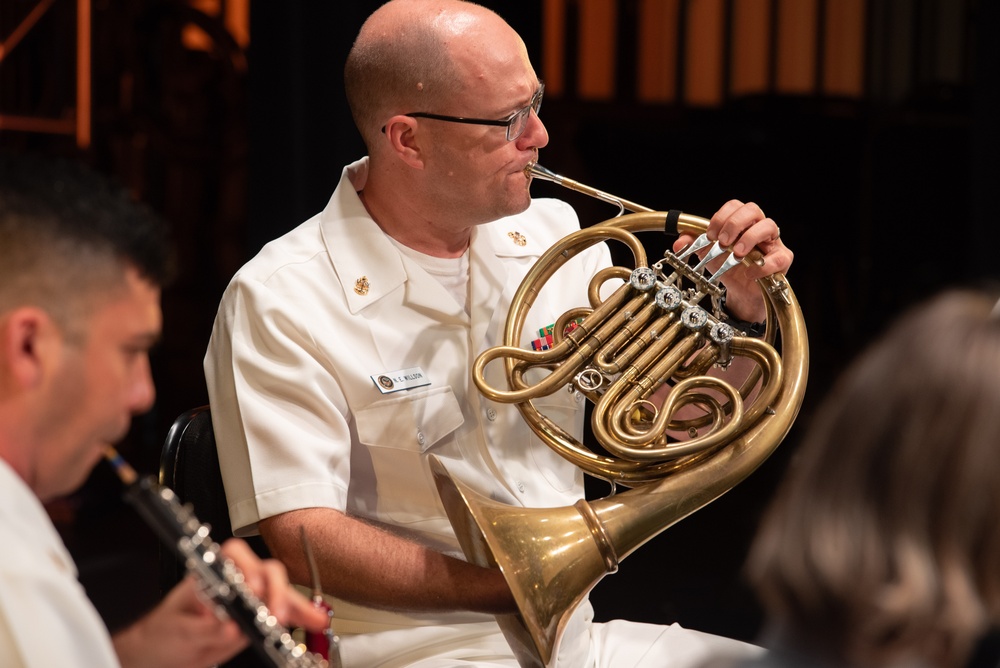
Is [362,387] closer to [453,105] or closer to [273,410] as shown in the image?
[273,410]

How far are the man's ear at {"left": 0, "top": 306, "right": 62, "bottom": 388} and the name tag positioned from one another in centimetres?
69

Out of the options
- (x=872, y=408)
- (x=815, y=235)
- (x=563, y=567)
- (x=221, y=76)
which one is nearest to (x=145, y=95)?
(x=221, y=76)

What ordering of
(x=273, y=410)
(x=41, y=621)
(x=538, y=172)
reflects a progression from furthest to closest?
(x=538, y=172), (x=273, y=410), (x=41, y=621)

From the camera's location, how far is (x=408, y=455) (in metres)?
1.63

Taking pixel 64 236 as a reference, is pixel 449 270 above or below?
below

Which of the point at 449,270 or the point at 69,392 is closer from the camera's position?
the point at 69,392

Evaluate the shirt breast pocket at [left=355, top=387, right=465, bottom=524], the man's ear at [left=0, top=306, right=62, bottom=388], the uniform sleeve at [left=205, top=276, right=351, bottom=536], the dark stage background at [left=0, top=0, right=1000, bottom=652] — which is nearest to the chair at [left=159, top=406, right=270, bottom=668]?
the uniform sleeve at [left=205, top=276, right=351, bottom=536]

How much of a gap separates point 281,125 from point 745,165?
1796 millimetres

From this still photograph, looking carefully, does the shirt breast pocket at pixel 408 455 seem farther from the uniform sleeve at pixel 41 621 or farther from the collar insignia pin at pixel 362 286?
the uniform sleeve at pixel 41 621

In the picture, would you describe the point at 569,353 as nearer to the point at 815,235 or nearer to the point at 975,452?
the point at 975,452

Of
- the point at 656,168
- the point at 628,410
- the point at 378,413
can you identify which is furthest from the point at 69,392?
the point at 656,168

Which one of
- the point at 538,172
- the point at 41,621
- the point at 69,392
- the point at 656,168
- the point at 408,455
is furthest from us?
the point at 656,168

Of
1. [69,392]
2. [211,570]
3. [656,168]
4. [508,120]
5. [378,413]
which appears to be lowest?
[656,168]

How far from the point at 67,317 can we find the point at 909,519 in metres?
0.68
